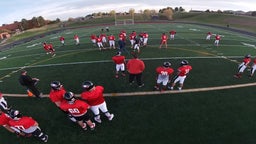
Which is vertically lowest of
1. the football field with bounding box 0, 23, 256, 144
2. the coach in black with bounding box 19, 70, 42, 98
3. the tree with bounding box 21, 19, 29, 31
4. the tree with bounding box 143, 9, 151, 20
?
the tree with bounding box 21, 19, 29, 31

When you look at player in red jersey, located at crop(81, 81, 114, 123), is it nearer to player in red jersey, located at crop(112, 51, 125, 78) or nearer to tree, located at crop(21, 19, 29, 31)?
player in red jersey, located at crop(112, 51, 125, 78)

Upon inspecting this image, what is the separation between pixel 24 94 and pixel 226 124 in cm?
996

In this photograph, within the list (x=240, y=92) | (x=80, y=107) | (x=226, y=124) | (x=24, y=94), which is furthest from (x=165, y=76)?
(x=24, y=94)

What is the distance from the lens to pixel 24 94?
429 inches

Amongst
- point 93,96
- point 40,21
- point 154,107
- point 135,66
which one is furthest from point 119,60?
point 40,21

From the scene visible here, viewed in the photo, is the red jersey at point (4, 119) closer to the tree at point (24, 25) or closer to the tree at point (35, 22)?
the tree at point (35, 22)

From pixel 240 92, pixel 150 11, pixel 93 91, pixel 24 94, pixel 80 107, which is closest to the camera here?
pixel 80 107

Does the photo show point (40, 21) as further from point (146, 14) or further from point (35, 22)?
point (146, 14)

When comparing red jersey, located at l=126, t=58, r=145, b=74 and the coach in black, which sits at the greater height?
red jersey, located at l=126, t=58, r=145, b=74

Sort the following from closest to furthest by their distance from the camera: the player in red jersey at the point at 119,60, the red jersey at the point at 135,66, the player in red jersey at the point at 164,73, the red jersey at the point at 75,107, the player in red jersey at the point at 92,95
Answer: the red jersey at the point at 75,107 → the player in red jersey at the point at 92,95 → the player in red jersey at the point at 164,73 → the red jersey at the point at 135,66 → the player in red jersey at the point at 119,60

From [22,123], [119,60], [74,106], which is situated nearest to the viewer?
[22,123]

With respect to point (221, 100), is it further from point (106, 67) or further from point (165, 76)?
point (106, 67)

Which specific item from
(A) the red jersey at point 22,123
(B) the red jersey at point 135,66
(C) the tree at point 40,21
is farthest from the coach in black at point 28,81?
(C) the tree at point 40,21

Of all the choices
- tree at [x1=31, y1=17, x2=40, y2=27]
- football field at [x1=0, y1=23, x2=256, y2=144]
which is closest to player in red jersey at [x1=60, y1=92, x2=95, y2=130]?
football field at [x1=0, y1=23, x2=256, y2=144]
